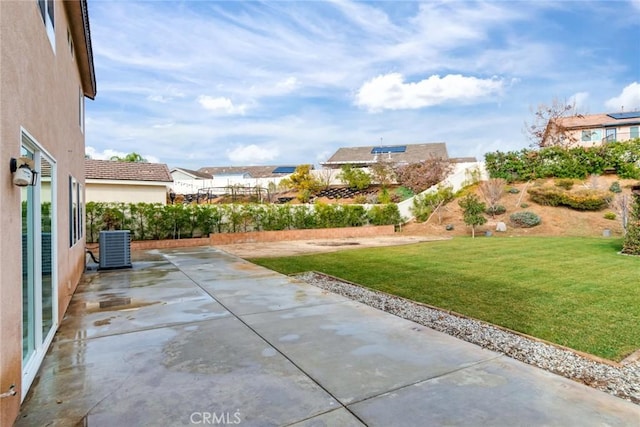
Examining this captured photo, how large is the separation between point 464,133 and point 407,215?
952cm

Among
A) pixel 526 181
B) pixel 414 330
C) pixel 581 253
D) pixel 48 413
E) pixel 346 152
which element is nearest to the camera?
pixel 48 413

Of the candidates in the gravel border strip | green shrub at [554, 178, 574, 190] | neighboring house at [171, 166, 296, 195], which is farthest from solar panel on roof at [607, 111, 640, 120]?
the gravel border strip

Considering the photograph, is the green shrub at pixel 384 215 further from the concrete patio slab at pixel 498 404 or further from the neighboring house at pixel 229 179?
the concrete patio slab at pixel 498 404

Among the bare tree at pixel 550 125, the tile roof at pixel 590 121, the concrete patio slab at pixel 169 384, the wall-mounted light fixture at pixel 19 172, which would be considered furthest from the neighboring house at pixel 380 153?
the wall-mounted light fixture at pixel 19 172

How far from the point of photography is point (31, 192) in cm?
330

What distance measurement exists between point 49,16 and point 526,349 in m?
6.90

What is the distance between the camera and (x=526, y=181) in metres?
24.0

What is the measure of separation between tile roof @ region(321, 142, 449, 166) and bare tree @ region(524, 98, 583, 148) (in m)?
10.1

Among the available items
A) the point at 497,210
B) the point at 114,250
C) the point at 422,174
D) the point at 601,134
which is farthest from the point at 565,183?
the point at 114,250

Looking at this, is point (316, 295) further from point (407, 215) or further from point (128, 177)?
point (407, 215)

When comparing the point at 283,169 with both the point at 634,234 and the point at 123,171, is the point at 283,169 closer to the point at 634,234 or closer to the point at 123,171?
the point at 123,171

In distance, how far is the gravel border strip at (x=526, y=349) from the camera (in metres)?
3.32

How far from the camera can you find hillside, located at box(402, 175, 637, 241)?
1773 centimetres

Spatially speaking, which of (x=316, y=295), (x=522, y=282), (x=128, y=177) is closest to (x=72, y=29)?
(x=316, y=295)
